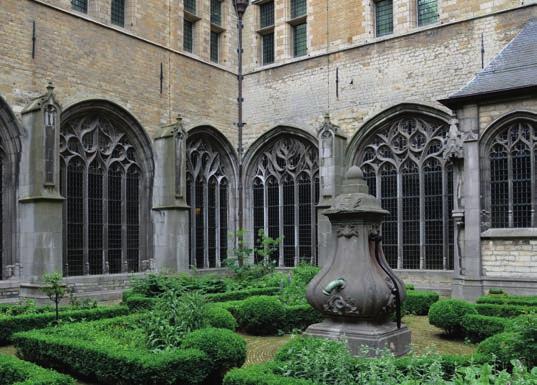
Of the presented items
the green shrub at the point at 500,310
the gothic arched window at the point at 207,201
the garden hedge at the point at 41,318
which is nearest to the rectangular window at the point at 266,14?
the gothic arched window at the point at 207,201

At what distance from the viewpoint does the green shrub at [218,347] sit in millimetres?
6824

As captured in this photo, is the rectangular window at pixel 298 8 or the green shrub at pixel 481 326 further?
the rectangular window at pixel 298 8

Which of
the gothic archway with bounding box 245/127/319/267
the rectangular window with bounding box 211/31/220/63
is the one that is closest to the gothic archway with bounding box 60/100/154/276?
the gothic archway with bounding box 245/127/319/267

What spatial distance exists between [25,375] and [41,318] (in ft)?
12.2

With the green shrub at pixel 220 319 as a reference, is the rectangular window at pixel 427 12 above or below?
above

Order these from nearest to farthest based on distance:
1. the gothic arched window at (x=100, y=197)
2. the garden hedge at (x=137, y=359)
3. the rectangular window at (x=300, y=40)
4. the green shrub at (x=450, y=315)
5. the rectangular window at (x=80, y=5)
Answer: the garden hedge at (x=137, y=359)
the green shrub at (x=450, y=315)
the gothic arched window at (x=100, y=197)
the rectangular window at (x=80, y=5)
the rectangular window at (x=300, y=40)

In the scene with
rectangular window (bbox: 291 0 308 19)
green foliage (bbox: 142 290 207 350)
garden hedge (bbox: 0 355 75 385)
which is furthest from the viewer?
rectangular window (bbox: 291 0 308 19)

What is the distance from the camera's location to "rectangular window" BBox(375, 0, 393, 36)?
16828 millimetres

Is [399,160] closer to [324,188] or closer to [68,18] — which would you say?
[324,188]

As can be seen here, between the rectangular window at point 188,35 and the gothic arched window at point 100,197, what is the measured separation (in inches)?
163

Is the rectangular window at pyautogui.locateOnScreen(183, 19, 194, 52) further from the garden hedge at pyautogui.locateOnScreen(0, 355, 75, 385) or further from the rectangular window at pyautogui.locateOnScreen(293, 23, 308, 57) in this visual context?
the garden hedge at pyautogui.locateOnScreen(0, 355, 75, 385)

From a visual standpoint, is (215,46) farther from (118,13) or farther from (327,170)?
(327,170)

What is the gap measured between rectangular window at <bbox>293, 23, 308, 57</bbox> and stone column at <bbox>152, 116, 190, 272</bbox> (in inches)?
198

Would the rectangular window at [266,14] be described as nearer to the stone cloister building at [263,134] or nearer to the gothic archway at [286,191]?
the stone cloister building at [263,134]
